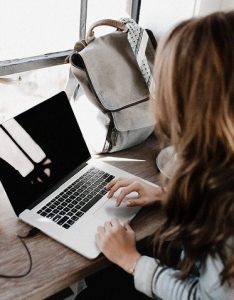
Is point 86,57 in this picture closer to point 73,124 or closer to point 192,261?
point 73,124

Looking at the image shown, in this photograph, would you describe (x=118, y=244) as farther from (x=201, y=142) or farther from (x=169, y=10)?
(x=169, y=10)

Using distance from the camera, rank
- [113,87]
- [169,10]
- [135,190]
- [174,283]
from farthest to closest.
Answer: [169,10] < [113,87] < [135,190] < [174,283]

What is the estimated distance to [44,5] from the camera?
125 cm

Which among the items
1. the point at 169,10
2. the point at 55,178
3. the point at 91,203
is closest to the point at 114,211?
the point at 91,203

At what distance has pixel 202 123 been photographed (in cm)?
63

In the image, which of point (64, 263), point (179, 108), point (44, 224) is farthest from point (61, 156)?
point (179, 108)

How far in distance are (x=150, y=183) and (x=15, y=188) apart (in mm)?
374

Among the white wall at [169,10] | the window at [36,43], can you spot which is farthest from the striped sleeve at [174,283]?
the white wall at [169,10]

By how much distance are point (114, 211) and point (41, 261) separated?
23cm

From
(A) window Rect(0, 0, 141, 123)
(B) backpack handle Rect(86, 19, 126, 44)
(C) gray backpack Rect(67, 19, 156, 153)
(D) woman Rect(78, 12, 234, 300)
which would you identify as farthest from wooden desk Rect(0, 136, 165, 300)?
(B) backpack handle Rect(86, 19, 126, 44)

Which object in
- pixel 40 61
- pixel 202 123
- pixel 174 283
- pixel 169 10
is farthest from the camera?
pixel 169 10

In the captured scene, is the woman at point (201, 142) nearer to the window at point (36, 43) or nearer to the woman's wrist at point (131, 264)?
the woman's wrist at point (131, 264)

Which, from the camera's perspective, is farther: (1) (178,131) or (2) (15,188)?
(2) (15,188)

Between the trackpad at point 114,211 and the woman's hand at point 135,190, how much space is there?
1cm
